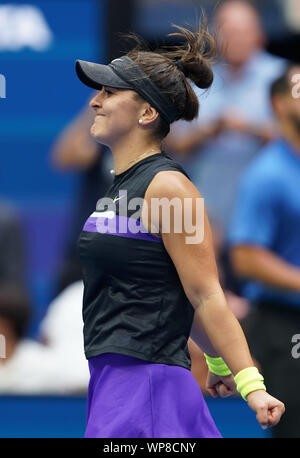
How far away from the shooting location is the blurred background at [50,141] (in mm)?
6055

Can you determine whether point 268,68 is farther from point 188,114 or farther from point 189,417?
point 189,417

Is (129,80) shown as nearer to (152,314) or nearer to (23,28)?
(152,314)

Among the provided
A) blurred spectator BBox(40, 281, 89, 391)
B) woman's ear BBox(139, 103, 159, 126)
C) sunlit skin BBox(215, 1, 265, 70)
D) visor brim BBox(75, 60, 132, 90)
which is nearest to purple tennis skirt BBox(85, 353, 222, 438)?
woman's ear BBox(139, 103, 159, 126)

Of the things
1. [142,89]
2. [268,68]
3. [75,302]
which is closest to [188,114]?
[142,89]

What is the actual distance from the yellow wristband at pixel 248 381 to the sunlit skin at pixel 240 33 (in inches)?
134

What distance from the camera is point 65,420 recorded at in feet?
19.2

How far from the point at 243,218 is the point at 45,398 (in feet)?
5.16

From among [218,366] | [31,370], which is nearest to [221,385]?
[218,366]

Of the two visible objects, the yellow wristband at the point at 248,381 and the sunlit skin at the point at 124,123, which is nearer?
the yellow wristband at the point at 248,381

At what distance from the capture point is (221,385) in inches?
138

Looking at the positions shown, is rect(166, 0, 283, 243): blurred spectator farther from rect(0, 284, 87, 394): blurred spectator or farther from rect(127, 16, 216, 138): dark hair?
rect(127, 16, 216, 138): dark hair

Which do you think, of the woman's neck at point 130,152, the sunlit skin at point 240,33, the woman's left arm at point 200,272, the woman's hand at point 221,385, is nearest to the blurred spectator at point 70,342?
the sunlit skin at point 240,33

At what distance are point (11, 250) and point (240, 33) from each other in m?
1.81

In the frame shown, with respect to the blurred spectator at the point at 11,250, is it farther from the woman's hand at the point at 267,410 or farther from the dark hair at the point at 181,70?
the woman's hand at the point at 267,410
